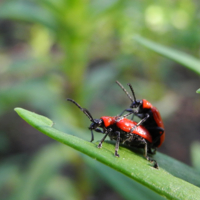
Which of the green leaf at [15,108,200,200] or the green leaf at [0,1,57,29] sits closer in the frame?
the green leaf at [15,108,200,200]

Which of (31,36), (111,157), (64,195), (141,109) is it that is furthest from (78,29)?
→ (31,36)

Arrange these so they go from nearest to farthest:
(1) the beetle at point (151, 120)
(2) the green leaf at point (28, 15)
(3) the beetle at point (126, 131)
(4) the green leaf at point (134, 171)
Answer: (4) the green leaf at point (134, 171) < (3) the beetle at point (126, 131) < (1) the beetle at point (151, 120) < (2) the green leaf at point (28, 15)

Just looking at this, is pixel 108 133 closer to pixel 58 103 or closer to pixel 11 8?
pixel 58 103

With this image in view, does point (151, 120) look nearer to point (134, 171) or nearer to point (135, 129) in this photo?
point (135, 129)

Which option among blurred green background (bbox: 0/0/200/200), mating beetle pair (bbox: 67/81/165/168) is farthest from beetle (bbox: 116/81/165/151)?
blurred green background (bbox: 0/0/200/200)

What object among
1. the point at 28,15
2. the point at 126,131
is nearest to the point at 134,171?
the point at 126,131

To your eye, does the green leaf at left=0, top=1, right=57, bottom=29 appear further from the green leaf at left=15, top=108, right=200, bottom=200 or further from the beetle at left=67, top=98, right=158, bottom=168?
the green leaf at left=15, top=108, right=200, bottom=200

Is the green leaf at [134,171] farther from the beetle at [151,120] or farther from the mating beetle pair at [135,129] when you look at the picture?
the beetle at [151,120]

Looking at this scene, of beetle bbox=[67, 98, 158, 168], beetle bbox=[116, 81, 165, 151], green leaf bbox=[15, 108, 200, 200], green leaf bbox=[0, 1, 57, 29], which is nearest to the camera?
green leaf bbox=[15, 108, 200, 200]

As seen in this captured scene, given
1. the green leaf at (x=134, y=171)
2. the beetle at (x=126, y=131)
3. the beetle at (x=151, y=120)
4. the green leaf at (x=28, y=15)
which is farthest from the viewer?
the green leaf at (x=28, y=15)

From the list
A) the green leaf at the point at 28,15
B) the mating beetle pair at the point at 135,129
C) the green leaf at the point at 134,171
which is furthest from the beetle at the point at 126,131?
the green leaf at the point at 28,15
